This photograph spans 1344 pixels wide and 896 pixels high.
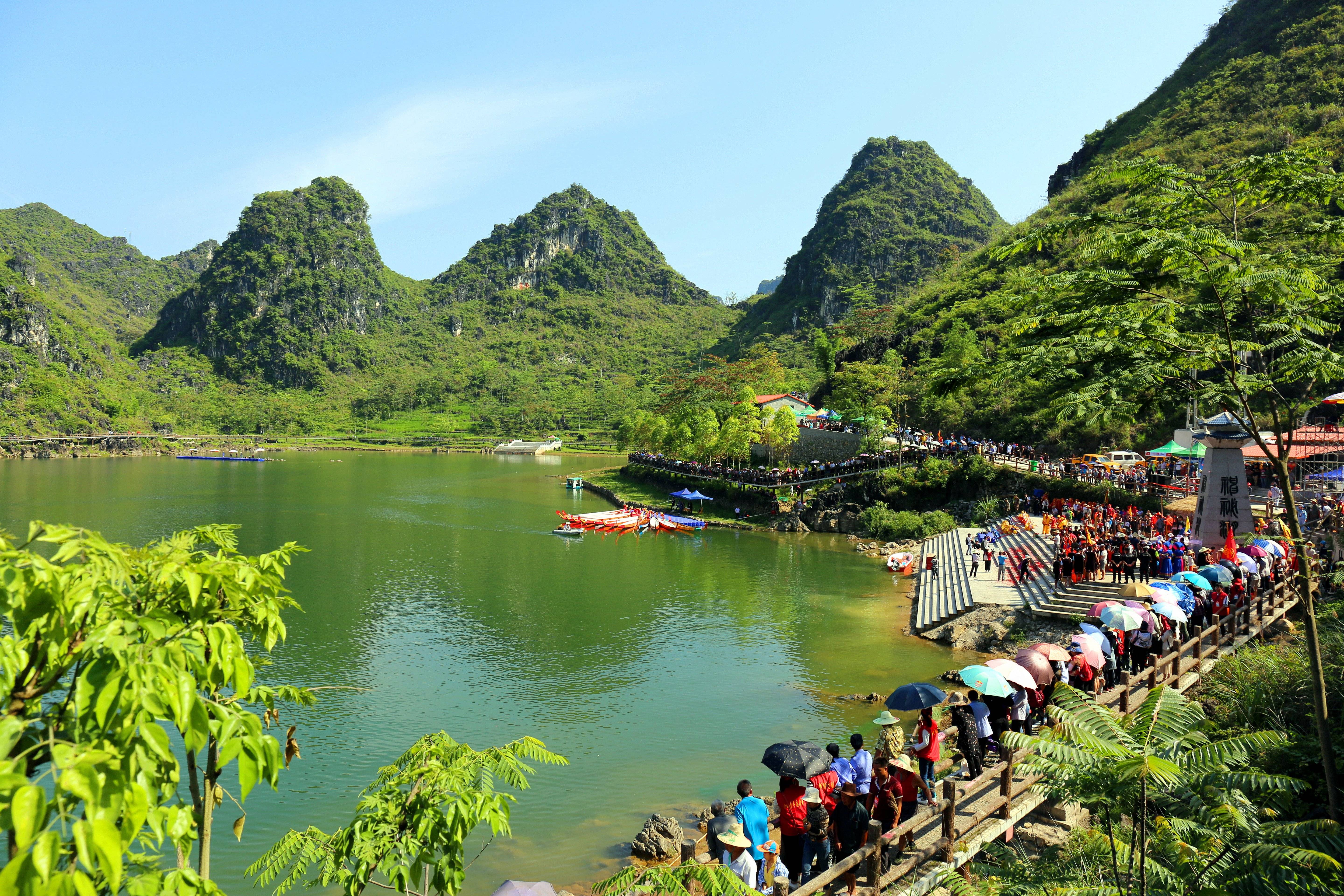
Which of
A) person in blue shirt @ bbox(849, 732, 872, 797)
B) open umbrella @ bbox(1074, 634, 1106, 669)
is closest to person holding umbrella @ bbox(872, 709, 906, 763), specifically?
person in blue shirt @ bbox(849, 732, 872, 797)

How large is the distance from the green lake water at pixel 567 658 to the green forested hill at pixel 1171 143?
1928cm

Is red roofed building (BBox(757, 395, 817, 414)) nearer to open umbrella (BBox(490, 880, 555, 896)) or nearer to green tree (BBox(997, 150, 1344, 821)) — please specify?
green tree (BBox(997, 150, 1344, 821))

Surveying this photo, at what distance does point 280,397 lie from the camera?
618 ft

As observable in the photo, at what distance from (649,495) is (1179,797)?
58.8 meters

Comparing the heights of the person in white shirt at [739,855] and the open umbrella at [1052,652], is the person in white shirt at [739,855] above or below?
below

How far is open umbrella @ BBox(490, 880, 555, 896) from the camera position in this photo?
6668 mm

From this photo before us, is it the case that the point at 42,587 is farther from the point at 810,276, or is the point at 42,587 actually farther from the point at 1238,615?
the point at 810,276

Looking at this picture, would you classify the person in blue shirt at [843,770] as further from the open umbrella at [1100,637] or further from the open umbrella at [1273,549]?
the open umbrella at [1273,549]

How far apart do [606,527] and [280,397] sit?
170130 millimetres

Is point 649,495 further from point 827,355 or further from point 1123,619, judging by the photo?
point 1123,619

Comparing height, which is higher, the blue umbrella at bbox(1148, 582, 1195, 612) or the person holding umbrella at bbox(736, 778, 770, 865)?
the blue umbrella at bbox(1148, 582, 1195, 612)

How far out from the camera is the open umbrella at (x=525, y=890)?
263 inches

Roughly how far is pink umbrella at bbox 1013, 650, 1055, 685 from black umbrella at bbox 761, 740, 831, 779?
429cm

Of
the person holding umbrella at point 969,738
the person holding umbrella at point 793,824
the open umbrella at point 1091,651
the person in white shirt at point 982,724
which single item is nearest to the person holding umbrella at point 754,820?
the person holding umbrella at point 793,824
